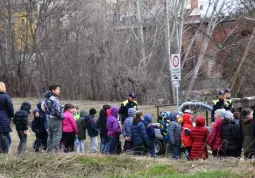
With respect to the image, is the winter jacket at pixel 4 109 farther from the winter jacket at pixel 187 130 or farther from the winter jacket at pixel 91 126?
the winter jacket at pixel 187 130

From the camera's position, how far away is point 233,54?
12.1 meters

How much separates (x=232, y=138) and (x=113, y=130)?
3432mm

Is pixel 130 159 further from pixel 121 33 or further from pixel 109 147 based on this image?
pixel 121 33

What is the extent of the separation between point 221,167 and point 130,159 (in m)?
1.64

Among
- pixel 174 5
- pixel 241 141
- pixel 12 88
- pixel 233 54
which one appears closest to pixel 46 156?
pixel 241 141

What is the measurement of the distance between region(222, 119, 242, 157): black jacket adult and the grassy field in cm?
173

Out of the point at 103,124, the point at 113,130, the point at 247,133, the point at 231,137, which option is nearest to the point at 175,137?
the point at 231,137

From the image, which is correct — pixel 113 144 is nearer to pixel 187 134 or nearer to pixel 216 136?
pixel 187 134

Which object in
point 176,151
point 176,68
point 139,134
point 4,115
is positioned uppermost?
point 176,68

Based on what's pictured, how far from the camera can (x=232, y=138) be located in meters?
11.1

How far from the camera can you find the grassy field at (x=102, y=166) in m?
8.62

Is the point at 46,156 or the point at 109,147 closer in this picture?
the point at 46,156

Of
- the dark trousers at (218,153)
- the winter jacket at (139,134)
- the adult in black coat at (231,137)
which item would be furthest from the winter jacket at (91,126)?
the adult in black coat at (231,137)

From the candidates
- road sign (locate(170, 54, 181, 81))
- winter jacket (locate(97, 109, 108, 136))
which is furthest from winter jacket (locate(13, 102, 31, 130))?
road sign (locate(170, 54, 181, 81))
